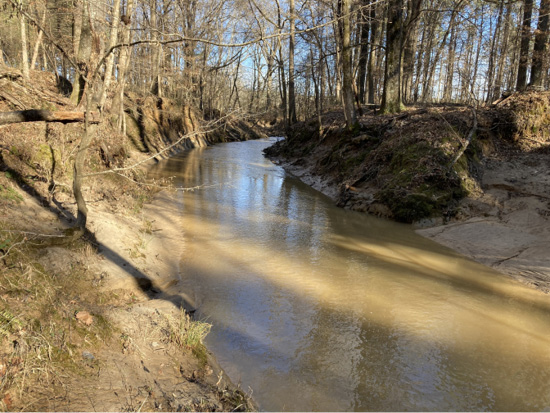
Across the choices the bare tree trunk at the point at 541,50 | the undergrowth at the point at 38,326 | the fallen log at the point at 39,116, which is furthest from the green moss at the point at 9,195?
the bare tree trunk at the point at 541,50

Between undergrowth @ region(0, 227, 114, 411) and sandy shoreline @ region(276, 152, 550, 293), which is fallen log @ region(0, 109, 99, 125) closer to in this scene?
undergrowth @ region(0, 227, 114, 411)

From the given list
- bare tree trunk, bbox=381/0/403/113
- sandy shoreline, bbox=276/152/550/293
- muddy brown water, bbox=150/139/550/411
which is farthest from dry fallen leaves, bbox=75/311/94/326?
bare tree trunk, bbox=381/0/403/113

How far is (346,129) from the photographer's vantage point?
1570 centimetres

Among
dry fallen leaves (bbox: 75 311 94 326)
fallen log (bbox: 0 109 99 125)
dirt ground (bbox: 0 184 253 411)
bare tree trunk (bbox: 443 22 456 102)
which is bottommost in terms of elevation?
dirt ground (bbox: 0 184 253 411)

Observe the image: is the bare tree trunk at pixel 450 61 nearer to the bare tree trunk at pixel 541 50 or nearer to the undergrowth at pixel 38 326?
the bare tree trunk at pixel 541 50

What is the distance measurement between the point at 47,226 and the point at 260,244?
4.06 meters

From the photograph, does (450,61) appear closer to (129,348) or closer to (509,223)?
(509,223)

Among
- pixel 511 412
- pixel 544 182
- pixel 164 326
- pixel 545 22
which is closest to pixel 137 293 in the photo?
pixel 164 326

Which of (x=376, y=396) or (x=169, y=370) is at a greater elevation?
(x=169, y=370)

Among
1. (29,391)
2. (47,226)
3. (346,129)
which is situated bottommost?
(29,391)

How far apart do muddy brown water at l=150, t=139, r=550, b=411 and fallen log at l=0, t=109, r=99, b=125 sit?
2960mm

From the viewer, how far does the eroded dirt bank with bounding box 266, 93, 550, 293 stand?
8.03m

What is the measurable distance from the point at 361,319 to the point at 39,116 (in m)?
4.88

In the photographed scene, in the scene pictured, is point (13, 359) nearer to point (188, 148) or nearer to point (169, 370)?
point (169, 370)
